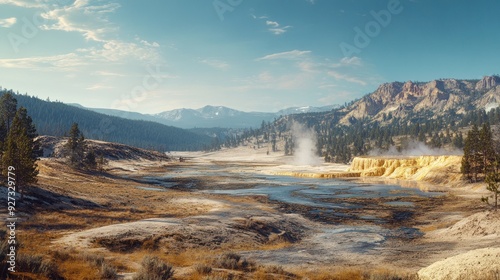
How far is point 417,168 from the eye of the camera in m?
92.2

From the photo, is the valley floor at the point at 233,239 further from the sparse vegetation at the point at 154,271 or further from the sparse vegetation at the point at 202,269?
the sparse vegetation at the point at 154,271

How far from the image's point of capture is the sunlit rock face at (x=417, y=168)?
7930cm

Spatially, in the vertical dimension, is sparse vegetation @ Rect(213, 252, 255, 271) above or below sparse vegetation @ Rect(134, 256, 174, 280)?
below

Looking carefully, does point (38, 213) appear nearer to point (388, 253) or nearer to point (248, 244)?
point (248, 244)

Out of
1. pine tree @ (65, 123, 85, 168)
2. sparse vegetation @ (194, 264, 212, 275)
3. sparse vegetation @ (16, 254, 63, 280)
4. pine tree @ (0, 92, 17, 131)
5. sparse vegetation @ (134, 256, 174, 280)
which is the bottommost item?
sparse vegetation @ (194, 264, 212, 275)

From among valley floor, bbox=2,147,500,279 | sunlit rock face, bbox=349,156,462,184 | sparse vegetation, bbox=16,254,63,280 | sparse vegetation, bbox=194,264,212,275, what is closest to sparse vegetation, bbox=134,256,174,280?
valley floor, bbox=2,147,500,279

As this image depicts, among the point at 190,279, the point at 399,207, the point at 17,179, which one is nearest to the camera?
the point at 190,279

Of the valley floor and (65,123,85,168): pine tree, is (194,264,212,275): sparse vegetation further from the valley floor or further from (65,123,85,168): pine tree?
(65,123,85,168): pine tree

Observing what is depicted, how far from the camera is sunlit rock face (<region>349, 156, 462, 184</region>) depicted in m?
79.3

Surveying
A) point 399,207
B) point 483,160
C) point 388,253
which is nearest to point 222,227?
point 388,253

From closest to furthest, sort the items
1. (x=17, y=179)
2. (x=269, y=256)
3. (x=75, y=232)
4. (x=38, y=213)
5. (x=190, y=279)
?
1. (x=190, y=279)
2. (x=269, y=256)
3. (x=75, y=232)
4. (x=38, y=213)
5. (x=17, y=179)

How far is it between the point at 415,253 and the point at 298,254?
26.8 ft

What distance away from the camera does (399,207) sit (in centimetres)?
4797

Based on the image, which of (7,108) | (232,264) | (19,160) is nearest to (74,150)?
(7,108)
